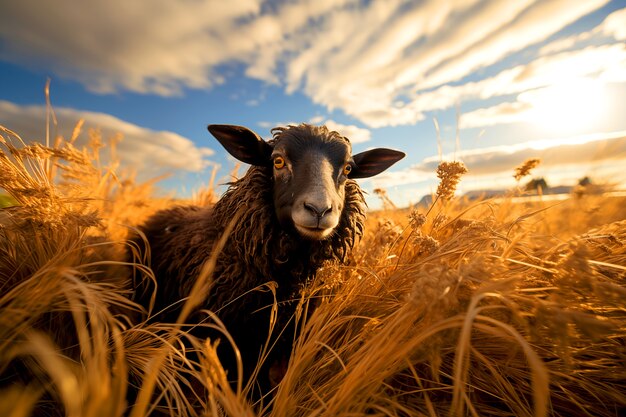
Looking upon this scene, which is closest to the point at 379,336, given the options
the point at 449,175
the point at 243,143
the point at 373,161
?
the point at 449,175

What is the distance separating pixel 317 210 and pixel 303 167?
1.70ft

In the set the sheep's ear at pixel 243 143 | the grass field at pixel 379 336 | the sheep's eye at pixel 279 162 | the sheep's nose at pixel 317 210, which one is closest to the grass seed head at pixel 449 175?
the grass field at pixel 379 336

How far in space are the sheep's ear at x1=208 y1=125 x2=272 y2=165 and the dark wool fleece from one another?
129mm

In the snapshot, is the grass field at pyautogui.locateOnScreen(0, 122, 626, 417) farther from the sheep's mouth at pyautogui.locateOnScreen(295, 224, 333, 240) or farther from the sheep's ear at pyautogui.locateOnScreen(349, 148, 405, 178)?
the sheep's ear at pyautogui.locateOnScreen(349, 148, 405, 178)

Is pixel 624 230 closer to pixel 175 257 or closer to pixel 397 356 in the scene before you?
pixel 397 356

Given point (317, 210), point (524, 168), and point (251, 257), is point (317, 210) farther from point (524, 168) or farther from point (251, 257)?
point (524, 168)

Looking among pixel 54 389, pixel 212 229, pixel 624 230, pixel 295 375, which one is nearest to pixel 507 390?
pixel 295 375

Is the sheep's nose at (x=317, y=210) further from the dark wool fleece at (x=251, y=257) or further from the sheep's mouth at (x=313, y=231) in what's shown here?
the dark wool fleece at (x=251, y=257)

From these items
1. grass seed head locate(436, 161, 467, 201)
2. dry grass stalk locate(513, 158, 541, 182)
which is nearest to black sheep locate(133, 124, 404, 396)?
grass seed head locate(436, 161, 467, 201)

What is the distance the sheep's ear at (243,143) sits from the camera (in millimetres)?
2721

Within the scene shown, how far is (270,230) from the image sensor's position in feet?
8.76

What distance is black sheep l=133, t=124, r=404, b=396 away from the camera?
95.5 inches

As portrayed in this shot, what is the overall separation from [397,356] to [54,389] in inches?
72.2

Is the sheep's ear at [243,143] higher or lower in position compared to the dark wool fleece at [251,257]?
higher
